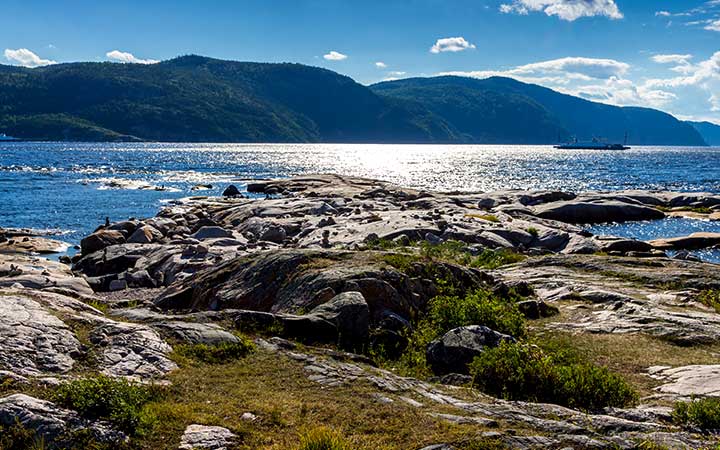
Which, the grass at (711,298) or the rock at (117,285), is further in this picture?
the rock at (117,285)

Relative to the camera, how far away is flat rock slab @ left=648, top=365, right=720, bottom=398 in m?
9.24

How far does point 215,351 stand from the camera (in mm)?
9242

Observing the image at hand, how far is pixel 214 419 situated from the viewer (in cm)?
680

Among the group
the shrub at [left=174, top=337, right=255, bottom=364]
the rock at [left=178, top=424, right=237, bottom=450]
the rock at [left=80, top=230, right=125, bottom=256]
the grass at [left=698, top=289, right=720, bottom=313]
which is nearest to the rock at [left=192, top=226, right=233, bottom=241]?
the rock at [left=80, top=230, right=125, bottom=256]

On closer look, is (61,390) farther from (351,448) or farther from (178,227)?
(178,227)

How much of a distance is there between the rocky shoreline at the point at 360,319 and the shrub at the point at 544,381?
35 cm

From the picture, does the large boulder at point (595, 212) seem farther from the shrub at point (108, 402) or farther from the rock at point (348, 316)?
the shrub at point (108, 402)

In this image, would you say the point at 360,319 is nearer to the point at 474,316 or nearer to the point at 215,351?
the point at 474,316

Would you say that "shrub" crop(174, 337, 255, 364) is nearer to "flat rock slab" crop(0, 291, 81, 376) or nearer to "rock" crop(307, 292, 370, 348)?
"flat rock slab" crop(0, 291, 81, 376)

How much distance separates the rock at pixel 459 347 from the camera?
10461 millimetres

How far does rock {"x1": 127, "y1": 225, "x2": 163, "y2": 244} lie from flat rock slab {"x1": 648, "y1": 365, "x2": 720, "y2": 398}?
29688 millimetres

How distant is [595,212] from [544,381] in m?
47.7

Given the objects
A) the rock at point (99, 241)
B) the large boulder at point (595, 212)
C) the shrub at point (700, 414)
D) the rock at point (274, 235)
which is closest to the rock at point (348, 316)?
the shrub at point (700, 414)

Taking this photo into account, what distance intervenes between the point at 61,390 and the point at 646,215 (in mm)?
56510
